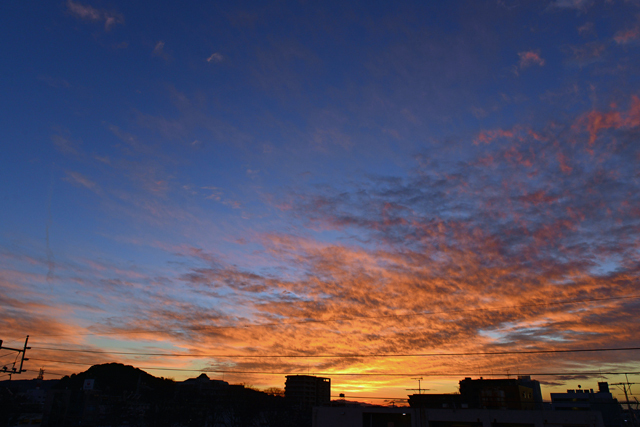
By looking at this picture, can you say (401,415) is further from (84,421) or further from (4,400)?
(84,421)

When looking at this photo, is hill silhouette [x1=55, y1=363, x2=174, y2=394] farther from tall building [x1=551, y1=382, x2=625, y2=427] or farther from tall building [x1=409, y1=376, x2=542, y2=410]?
tall building [x1=551, y1=382, x2=625, y2=427]

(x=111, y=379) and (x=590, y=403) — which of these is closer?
(x=590, y=403)

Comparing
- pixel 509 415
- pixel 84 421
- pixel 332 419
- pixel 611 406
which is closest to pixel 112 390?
pixel 84 421

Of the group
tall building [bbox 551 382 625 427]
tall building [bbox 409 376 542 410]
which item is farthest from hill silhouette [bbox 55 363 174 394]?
tall building [bbox 551 382 625 427]

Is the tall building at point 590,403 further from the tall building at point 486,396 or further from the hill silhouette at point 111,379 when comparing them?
the hill silhouette at point 111,379

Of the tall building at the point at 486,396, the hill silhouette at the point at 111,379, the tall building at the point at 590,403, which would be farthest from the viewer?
the hill silhouette at the point at 111,379

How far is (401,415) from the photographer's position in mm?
61938

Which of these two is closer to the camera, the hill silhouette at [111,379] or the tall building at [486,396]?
the tall building at [486,396]

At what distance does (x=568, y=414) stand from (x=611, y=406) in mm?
140305

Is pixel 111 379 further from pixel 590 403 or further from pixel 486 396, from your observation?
pixel 590 403

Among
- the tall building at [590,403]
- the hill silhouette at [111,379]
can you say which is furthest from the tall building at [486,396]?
the hill silhouette at [111,379]

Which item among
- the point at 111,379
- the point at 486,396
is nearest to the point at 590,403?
the point at 486,396

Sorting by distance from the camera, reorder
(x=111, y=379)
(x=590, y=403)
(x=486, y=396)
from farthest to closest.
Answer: (x=111, y=379), (x=590, y=403), (x=486, y=396)

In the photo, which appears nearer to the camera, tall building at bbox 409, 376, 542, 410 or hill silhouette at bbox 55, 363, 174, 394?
tall building at bbox 409, 376, 542, 410
